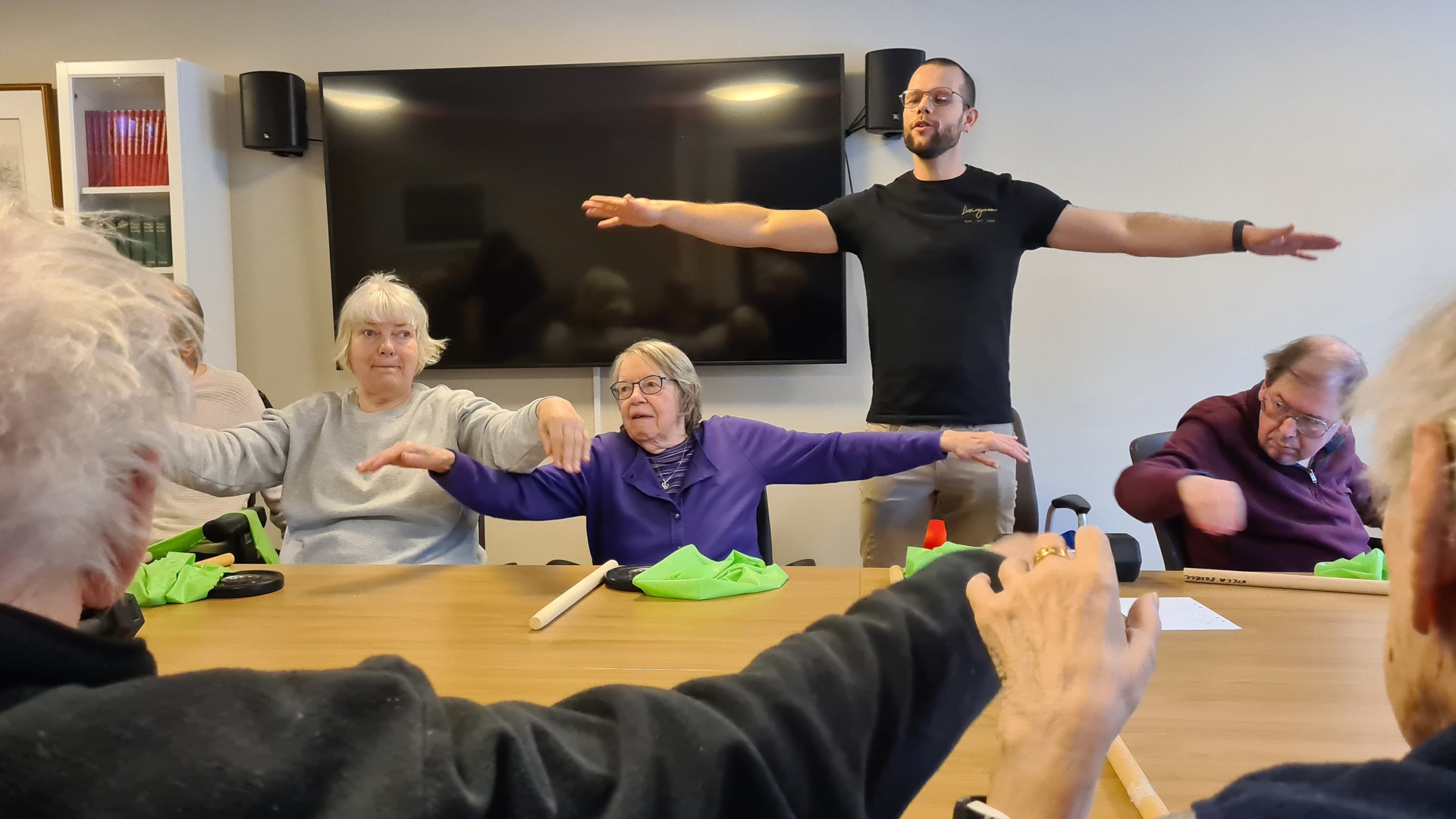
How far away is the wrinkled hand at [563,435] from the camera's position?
1.78m

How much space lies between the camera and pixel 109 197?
355 centimetres

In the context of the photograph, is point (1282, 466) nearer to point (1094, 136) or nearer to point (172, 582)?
point (1094, 136)

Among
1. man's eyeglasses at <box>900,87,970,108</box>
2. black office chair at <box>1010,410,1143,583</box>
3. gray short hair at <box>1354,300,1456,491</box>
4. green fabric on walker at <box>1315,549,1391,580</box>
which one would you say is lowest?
black office chair at <box>1010,410,1143,583</box>

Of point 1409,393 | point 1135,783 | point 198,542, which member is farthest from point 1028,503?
point 1409,393

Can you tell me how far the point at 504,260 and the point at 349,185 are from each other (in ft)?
2.32

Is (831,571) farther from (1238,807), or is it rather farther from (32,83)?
(32,83)

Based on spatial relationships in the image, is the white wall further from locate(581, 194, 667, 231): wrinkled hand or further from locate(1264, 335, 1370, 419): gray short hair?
locate(1264, 335, 1370, 419): gray short hair

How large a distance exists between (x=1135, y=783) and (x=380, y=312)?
186 cm

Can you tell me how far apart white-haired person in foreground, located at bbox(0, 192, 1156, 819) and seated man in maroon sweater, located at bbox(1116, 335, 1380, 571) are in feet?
4.97

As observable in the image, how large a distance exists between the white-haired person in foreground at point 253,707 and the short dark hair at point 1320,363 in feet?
5.43

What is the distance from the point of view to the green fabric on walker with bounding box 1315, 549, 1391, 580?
1.63 metres

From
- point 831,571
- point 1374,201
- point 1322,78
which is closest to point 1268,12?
point 1322,78

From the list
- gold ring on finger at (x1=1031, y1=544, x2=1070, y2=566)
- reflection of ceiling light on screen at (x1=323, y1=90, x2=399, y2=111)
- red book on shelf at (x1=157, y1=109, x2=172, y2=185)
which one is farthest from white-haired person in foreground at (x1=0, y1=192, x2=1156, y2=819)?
red book on shelf at (x1=157, y1=109, x2=172, y2=185)

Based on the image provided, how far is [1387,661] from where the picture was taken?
0.63m
